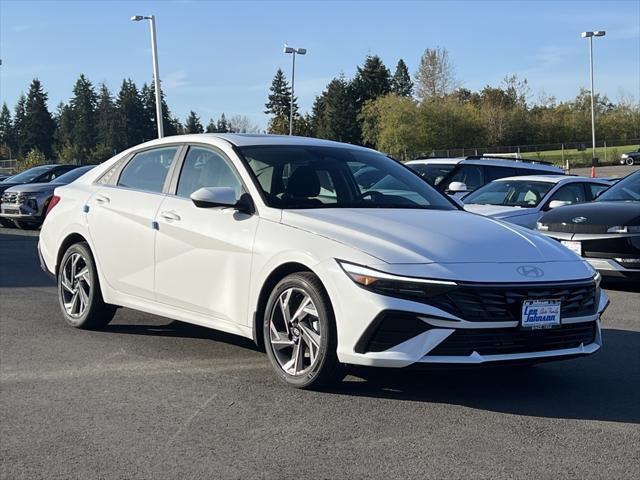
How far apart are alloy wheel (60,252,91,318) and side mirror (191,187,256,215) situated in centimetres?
193

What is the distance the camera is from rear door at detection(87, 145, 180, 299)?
651 centimetres

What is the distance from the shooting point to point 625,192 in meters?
11.1

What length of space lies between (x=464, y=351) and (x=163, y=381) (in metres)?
2.03

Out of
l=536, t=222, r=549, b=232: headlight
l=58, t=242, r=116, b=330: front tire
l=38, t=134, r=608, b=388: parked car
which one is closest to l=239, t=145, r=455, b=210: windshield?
l=38, t=134, r=608, b=388: parked car

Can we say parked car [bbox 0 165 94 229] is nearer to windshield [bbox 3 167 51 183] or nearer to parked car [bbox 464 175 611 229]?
windshield [bbox 3 167 51 183]

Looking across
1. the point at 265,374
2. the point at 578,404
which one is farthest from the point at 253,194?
the point at 578,404

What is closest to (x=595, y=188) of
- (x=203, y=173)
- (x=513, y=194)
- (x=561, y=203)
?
(x=513, y=194)

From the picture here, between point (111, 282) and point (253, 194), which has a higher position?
point (253, 194)

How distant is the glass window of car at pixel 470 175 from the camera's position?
15.9m

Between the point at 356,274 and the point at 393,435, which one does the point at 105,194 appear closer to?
the point at 356,274

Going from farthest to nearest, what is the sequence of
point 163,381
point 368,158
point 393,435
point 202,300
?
point 368,158
point 202,300
point 163,381
point 393,435

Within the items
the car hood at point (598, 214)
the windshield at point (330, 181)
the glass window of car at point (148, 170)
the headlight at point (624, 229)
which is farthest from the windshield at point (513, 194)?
the glass window of car at point (148, 170)

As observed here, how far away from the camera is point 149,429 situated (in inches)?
177

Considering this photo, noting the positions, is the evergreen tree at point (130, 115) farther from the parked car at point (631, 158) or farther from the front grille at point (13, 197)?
the front grille at point (13, 197)
